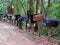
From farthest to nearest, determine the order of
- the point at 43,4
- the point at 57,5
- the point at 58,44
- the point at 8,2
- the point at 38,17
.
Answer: the point at 8,2 < the point at 43,4 < the point at 57,5 < the point at 38,17 < the point at 58,44

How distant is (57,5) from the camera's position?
1330cm

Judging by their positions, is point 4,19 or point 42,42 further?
point 4,19

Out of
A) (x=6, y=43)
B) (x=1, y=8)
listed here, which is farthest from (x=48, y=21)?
(x=1, y=8)

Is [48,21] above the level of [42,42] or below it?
above

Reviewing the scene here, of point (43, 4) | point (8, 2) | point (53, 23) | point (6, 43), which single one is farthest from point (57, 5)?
point (8, 2)

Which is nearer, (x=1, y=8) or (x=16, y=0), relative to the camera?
(x=16, y=0)

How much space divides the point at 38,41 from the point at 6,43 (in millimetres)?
1365

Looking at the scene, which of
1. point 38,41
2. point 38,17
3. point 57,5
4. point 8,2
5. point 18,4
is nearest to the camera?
point 38,41

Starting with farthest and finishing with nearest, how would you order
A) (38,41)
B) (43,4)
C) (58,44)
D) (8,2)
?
(8,2) → (43,4) → (38,41) → (58,44)

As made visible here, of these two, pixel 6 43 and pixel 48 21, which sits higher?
pixel 48 21

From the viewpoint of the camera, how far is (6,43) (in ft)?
26.9

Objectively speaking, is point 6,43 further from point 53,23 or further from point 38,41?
point 53,23

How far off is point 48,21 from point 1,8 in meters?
16.0

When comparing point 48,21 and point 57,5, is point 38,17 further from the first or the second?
point 57,5
